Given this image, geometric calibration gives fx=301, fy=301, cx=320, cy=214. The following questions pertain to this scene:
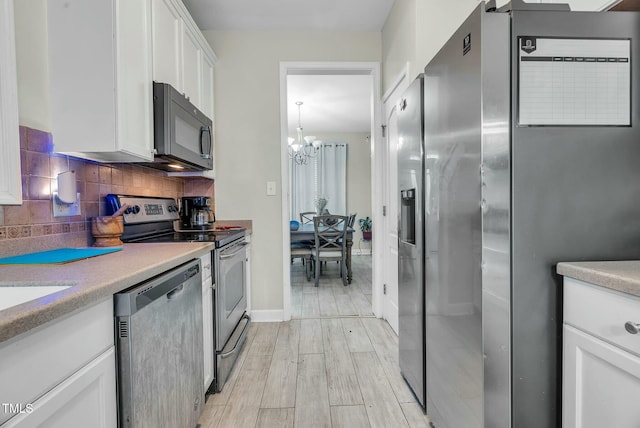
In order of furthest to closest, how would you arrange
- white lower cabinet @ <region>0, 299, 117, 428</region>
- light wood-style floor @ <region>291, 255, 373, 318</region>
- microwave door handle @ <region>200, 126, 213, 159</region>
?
light wood-style floor @ <region>291, 255, 373, 318</region> → microwave door handle @ <region>200, 126, 213, 159</region> → white lower cabinet @ <region>0, 299, 117, 428</region>

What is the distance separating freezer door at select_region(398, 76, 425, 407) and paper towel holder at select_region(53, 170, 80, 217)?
1600 millimetres

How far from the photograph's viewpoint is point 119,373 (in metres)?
0.84

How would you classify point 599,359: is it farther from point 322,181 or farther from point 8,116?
point 322,181

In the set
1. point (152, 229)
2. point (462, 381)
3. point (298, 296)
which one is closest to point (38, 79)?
point (152, 229)

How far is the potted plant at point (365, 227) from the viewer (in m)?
6.45

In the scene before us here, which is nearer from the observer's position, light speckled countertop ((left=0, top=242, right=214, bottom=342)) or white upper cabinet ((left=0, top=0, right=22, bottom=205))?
light speckled countertop ((left=0, top=242, right=214, bottom=342))

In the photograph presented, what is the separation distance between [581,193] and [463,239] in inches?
15.1

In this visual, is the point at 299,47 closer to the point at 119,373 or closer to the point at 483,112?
the point at 483,112

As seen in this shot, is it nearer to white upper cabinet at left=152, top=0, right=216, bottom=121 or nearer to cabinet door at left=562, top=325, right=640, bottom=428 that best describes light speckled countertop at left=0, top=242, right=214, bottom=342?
white upper cabinet at left=152, top=0, right=216, bottom=121

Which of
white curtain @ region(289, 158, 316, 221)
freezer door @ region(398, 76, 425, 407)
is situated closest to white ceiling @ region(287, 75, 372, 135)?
white curtain @ region(289, 158, 316, 221)

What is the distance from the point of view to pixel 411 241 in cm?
161

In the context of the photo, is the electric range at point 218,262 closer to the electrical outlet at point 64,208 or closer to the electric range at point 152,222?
the electric range at point 152,222

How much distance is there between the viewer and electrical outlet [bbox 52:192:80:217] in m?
1.27

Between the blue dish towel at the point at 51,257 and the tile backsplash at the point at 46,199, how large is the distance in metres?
0.04
